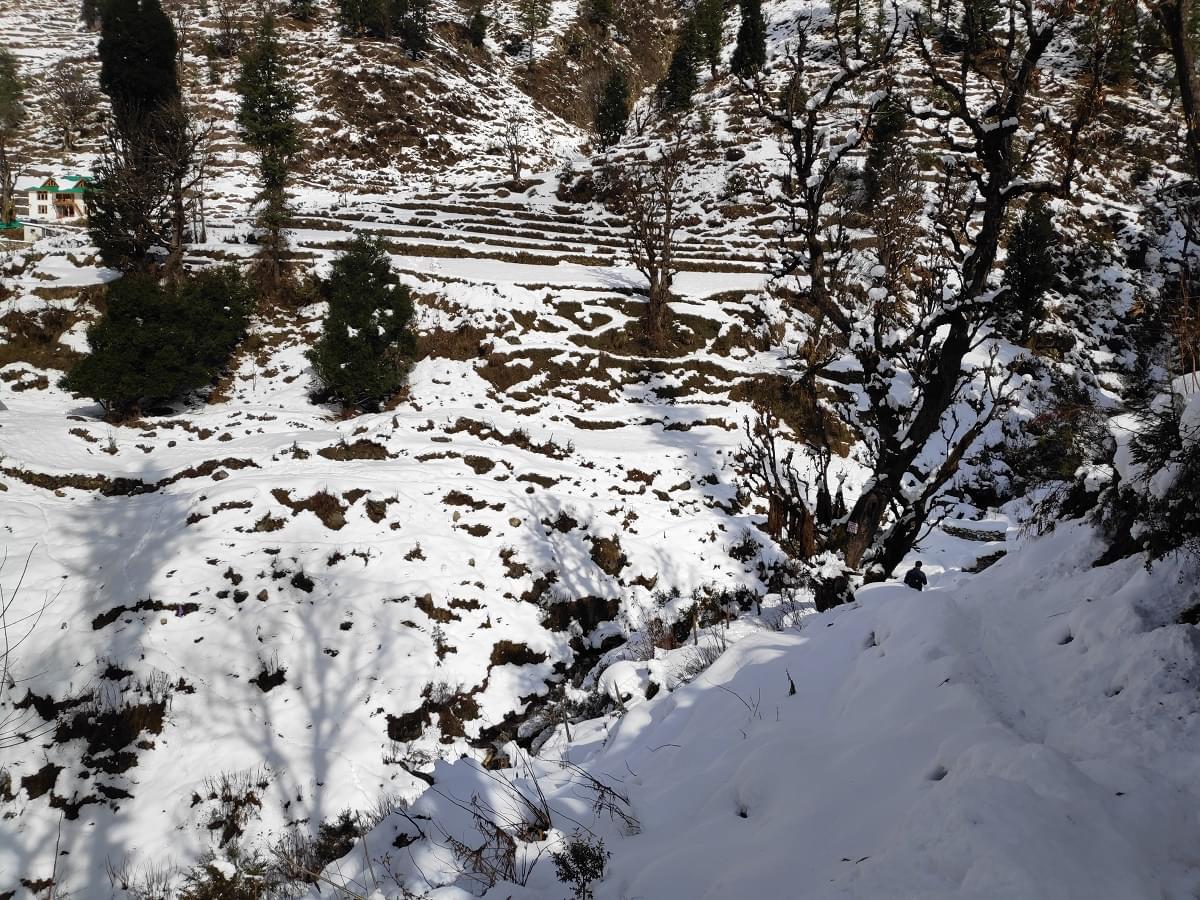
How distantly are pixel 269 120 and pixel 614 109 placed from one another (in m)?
39.5

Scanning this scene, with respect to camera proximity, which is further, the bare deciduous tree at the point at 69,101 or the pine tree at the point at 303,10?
the pine tree at the point at 303,10

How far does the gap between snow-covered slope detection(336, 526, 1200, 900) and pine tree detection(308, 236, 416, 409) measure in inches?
485

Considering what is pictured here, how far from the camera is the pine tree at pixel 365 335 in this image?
14352 mm

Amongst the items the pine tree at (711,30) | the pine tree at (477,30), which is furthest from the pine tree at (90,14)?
the pine tree at (711,30)

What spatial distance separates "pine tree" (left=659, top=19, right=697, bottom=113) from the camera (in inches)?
2041

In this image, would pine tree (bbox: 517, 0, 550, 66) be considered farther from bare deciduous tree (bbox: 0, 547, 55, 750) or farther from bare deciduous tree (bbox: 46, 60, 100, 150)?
bare deciduous tree (bbox: 0, 547, 55, 750)

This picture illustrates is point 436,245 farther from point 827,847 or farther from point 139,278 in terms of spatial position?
point 827,847

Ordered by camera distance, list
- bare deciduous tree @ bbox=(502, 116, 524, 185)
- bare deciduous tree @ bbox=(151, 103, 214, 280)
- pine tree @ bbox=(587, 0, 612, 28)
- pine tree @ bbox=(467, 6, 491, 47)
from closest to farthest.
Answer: bare deciduous tree @ bbox=(151, 103, 214, 280) < bare deciduous tree @ bbox=(502, 116, 524, 185) < pine tree @ bbox=(467, 6, 491, 47) < pine tree @ bbox=(587, 0, 612, 28)

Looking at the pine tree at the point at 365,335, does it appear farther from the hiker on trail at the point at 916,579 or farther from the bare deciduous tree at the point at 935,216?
the hiker on trail at the point at 916,579

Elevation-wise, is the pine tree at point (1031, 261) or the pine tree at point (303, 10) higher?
the pine tree at point (303, 10)

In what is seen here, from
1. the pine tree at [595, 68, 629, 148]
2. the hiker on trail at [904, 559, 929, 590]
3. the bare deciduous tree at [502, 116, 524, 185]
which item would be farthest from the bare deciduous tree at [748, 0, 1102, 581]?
the pine tree at [595, 68, 629, 148]

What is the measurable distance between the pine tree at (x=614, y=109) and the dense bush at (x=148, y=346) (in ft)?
157

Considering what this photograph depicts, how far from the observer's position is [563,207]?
125 ft

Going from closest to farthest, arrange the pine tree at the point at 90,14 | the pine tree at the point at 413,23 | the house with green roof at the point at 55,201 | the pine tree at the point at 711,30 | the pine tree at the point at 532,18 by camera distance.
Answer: the house with green roof at the point at 55,201 < the pine tree at the point at 413,23 < the pine tree at the point at 711,30 < the pine tree at the point at 90,14 < the pine tree at the point at 532,18
